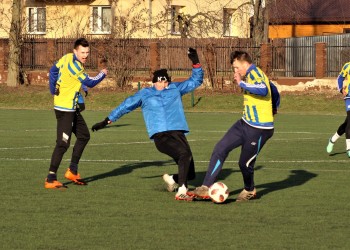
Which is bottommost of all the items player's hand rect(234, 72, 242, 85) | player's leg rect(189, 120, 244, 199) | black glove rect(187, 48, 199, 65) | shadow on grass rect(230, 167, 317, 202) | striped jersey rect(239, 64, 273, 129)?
shadow on grass rect(230, 167, 317, 202)

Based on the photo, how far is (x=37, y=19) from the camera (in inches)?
2293

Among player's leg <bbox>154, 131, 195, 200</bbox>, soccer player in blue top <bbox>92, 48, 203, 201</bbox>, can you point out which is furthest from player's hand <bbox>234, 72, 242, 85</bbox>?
player's leg <bbox>154, 131, 195, 200</bbox>

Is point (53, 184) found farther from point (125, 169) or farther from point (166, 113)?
point (125, 169)

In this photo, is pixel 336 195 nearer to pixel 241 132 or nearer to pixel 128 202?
pixel 241 132

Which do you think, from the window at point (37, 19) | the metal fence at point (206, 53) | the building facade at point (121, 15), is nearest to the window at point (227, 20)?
the building facade at point (121, 15)

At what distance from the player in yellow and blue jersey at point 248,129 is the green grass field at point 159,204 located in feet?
1.06

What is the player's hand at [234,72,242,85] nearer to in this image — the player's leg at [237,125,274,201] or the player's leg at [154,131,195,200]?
the player's leg at [237,125,274,201]

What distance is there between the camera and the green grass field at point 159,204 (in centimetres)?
1055

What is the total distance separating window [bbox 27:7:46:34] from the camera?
58.0 meters

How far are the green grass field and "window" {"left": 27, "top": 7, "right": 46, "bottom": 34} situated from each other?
1412 inches

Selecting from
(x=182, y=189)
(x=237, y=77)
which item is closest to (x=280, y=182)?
(x=182, y=189)

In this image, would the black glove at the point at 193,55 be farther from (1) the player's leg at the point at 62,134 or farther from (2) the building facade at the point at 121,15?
(2) the building facade at the point at 121,15

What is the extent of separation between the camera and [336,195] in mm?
14047

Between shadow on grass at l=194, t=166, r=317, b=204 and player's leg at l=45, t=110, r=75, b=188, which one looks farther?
player's leg at l=45, t=110, r=75, b=188
